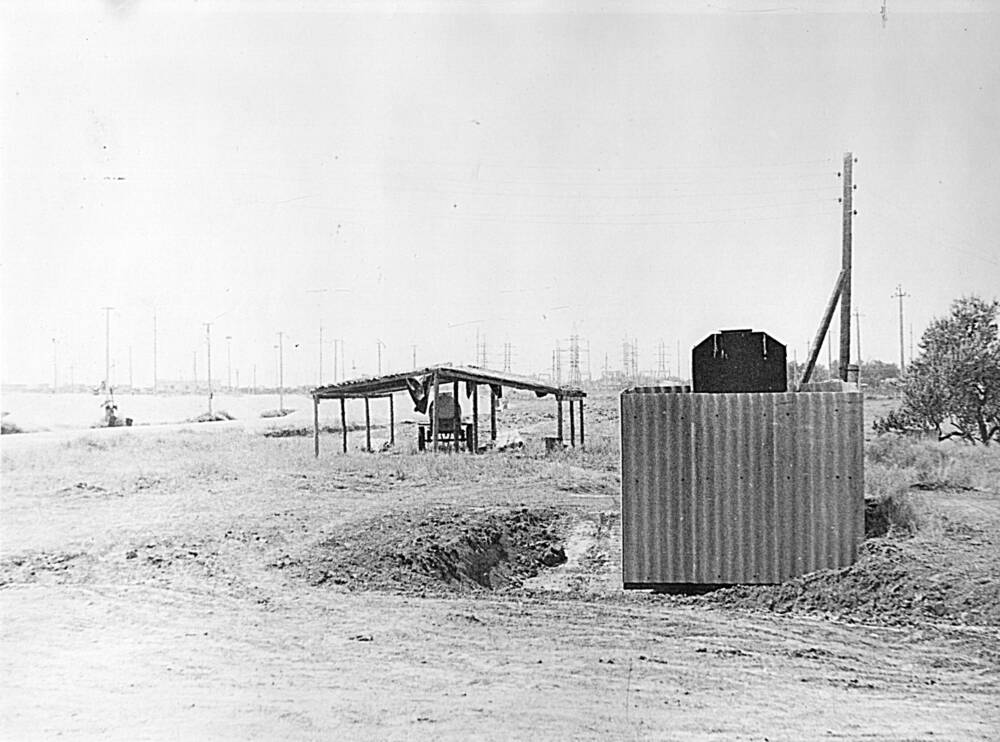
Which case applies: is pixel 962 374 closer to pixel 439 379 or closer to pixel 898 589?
pixel 439 379

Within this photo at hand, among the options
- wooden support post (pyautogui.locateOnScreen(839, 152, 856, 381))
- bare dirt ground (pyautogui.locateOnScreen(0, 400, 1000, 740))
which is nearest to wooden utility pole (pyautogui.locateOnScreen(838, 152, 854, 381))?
wooden support post (pyautogui.locateOnScreen(839, 152, 856, 381))

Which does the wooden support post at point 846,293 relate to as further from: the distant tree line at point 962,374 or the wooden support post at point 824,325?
the distant tree line at point 962,374

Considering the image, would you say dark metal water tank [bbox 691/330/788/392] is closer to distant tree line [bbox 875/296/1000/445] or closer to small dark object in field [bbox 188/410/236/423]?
distant tree line [bbox 875/296/1000/445]

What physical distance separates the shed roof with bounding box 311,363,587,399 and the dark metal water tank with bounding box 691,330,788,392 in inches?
281

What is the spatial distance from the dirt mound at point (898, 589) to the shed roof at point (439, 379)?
27.3 ft

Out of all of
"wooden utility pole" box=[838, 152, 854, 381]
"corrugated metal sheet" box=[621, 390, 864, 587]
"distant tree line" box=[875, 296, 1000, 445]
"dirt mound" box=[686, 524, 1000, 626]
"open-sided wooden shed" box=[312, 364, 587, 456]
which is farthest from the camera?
"open-sided wooden shed" box=[312, 364, 587, 456]

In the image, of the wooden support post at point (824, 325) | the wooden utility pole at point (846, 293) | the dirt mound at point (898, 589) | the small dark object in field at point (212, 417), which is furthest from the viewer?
the small dark object in field at point (212, 417)

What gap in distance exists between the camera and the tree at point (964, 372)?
14.6 metres

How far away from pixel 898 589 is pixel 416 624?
384cm

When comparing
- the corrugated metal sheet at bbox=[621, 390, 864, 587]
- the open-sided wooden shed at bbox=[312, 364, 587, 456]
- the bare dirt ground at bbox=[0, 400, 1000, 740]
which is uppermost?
the open-sided wooden shed at bbox=[312, 364, 587, 456]

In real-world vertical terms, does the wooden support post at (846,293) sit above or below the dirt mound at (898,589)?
above

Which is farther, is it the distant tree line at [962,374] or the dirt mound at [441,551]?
the distant tree line at [962,374]

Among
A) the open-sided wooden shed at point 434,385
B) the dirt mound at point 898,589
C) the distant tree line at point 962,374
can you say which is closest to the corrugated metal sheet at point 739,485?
the dirt mound at point 898,589

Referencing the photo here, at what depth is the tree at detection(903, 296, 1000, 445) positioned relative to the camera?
1457 centimetres
